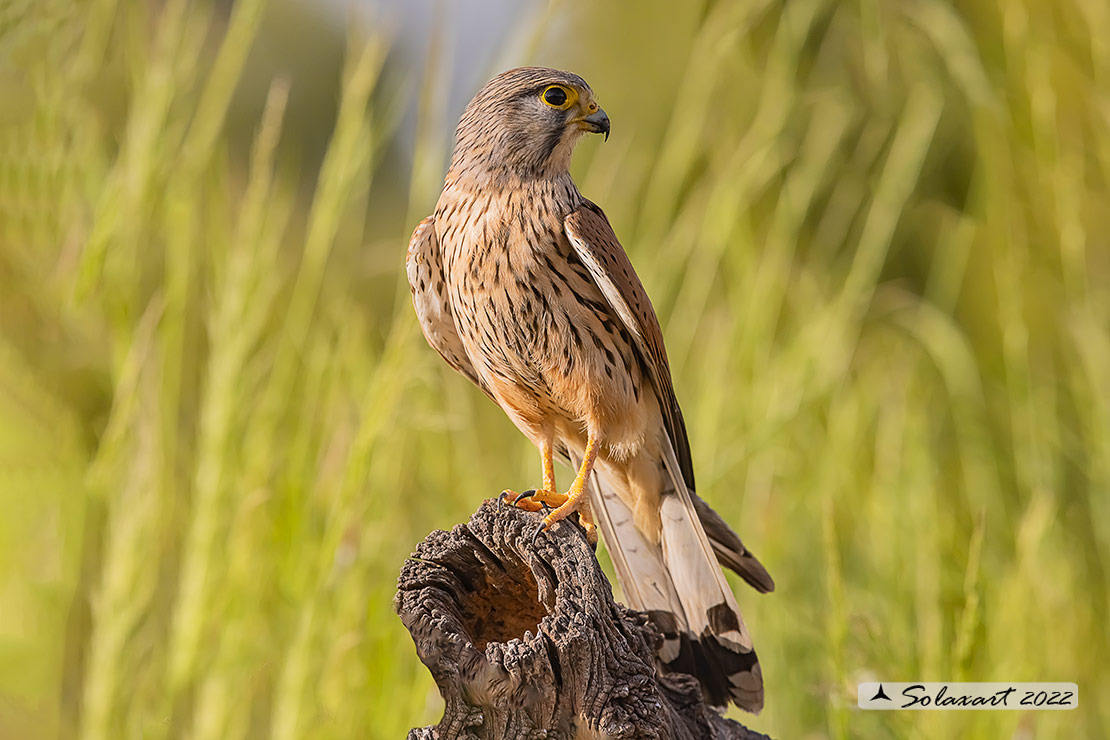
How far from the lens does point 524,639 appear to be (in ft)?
4.98

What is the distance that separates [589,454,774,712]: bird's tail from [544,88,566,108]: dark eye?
86 cm

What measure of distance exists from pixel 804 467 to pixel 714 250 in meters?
1.02

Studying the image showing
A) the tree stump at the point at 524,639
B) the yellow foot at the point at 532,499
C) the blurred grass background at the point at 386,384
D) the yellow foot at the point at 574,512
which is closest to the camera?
the tree stump at the point at 524,639

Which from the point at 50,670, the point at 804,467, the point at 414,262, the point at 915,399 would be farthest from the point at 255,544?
the point at 915,399

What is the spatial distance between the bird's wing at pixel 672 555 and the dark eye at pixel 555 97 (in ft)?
0.77

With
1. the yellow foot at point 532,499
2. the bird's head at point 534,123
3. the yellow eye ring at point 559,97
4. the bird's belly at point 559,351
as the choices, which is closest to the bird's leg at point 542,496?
the yellow foot at point 532,499

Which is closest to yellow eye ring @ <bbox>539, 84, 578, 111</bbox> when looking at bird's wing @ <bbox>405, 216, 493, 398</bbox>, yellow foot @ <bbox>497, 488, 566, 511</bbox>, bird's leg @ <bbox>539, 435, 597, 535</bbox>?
bird's wing @ <bbox>405, 216, 493, 398</bbox>

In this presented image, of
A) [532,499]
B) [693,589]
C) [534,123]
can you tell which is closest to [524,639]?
[532,499]

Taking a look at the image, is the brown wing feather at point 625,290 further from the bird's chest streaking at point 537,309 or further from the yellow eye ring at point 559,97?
the yellow eye ring at point 559,97

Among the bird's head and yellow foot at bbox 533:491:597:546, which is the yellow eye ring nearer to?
the bird's head

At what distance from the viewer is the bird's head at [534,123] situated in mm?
2096

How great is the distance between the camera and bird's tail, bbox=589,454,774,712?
2002mm

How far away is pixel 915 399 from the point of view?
3.87 metres

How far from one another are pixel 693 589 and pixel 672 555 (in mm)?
94
